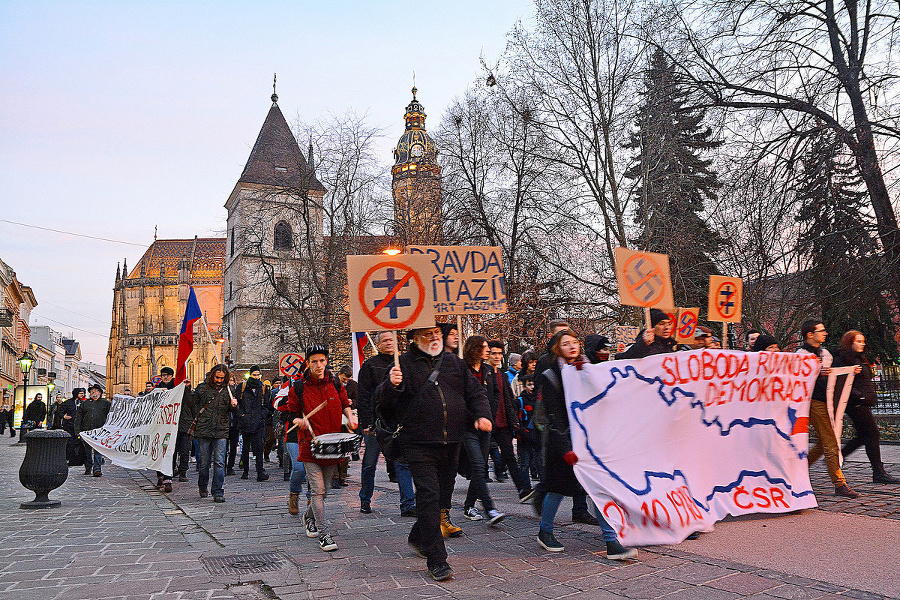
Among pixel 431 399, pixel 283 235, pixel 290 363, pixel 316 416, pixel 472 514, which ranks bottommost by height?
pixel 472 514

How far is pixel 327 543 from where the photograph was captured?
6379 mm

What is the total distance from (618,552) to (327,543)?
2.51m

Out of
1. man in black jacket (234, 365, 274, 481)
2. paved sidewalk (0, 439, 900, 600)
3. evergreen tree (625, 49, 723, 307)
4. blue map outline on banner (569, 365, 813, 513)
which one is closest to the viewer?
paved sidewalk (0, 439, 900, 600)

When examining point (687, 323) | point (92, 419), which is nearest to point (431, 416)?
point (687, 323)

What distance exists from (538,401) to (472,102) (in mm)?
25076

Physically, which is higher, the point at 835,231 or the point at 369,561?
the point at 835,231

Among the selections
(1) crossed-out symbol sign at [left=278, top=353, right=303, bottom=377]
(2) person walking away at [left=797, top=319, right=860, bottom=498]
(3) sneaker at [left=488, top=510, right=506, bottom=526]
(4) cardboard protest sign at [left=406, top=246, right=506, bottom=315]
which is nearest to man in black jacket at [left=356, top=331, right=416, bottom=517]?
(3) sneaker at [left=488, top=510, right=506, bottom=526]

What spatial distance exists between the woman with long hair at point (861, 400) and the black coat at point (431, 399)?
4816 millimetres

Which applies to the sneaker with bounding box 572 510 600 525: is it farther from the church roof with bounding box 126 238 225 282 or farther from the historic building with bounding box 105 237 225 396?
the church roof with bounding box 126 238 225 282

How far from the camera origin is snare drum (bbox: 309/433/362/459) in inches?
264

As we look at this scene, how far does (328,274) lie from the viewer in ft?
115

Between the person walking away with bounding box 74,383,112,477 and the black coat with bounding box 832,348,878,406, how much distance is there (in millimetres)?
13563

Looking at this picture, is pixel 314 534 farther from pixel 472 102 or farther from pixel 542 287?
pixel 472 102

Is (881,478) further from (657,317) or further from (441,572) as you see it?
(441,572)
